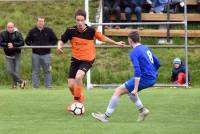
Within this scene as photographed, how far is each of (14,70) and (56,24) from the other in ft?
13.9

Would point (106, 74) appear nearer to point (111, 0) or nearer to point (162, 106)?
Answer: point (111, 0)

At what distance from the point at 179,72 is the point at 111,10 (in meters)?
3.23

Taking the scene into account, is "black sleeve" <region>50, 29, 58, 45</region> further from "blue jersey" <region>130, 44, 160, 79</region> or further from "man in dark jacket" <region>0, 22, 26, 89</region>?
"blue jersey" <region>130, 44, 160, 79</region>

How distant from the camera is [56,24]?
22547 mm

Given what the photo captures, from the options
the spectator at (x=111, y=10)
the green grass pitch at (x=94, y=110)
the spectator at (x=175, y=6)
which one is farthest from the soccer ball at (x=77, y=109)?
the spectator at (x=175, y=6)

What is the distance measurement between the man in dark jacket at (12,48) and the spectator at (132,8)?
3834 mm

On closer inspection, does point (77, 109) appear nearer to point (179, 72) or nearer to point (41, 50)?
point (41, 50)

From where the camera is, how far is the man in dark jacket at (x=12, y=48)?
1836cm

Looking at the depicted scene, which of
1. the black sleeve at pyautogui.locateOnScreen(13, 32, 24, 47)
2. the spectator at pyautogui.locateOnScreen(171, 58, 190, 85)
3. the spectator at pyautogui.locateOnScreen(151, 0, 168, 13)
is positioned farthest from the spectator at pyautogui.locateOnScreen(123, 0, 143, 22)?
the black sleeve at pyautogui.locateOnScreen(13, 32, 24, 47)

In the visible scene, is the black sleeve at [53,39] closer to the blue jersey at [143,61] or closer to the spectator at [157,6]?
the spectator at [157,6]

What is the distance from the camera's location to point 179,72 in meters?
18.8

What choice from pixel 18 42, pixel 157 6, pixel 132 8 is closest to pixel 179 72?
pixel 132 8

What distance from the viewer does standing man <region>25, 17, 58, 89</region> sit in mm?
18453

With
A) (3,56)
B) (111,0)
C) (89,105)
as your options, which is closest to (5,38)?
(3,56)
